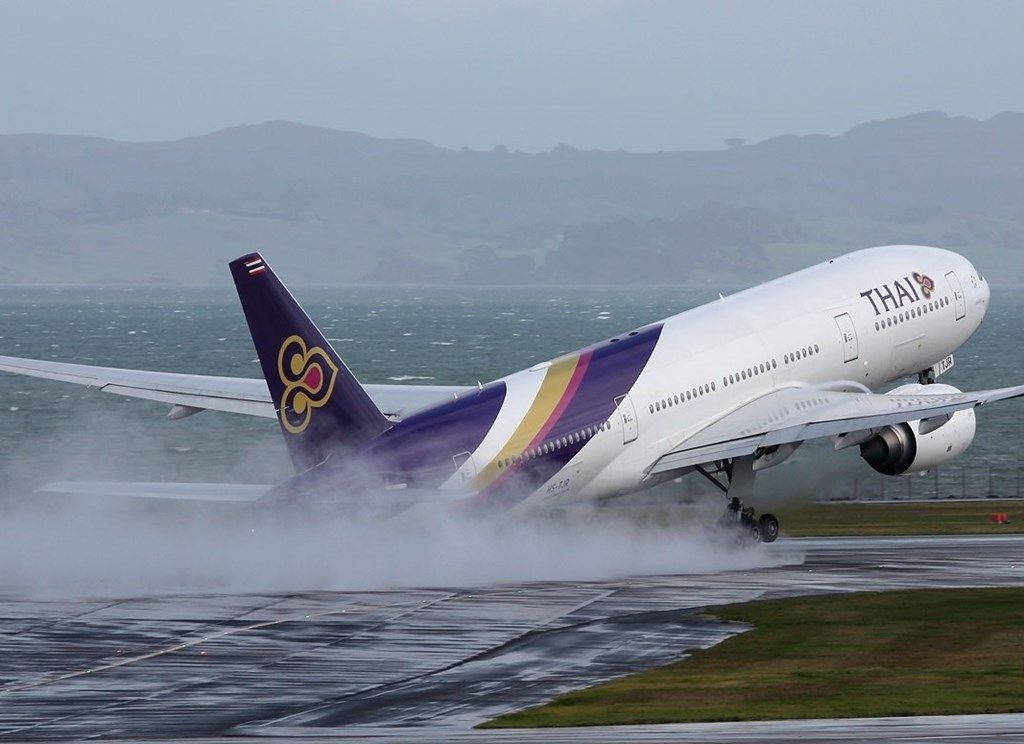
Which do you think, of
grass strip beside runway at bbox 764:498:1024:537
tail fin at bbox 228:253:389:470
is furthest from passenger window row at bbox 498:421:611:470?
grass strip beside runway at bbox 764:498:1024:537

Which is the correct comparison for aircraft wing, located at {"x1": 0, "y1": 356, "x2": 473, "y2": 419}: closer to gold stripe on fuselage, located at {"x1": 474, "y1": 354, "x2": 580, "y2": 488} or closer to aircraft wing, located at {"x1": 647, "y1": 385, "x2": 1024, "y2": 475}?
gold stripe on fuselage, located at {"x1": 474, "y1": 354, "x2": 580, "y2": 488}

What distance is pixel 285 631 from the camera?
3362 centimetres

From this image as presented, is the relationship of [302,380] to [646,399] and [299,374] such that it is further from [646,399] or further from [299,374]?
[646,399]

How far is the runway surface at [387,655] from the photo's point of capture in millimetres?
24938

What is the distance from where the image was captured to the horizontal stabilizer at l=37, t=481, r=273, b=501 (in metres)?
37.7

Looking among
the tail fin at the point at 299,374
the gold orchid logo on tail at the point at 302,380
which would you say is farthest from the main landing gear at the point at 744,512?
the gold orchid logo on tail at the point at 302,380

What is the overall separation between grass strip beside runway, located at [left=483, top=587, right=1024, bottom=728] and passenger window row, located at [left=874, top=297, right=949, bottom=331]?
13.5m

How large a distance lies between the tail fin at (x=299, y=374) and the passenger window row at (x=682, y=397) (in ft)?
27.3

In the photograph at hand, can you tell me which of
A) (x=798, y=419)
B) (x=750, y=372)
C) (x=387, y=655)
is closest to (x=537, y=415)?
(x=750, y=372)

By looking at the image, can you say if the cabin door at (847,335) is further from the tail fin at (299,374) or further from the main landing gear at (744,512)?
the tail fin at (299,374)

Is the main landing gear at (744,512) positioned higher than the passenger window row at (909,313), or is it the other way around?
the passenger window row at (909,313)

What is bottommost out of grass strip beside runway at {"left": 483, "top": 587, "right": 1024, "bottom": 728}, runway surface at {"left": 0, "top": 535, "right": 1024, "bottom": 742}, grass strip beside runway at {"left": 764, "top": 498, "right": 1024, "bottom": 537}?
grass strip beside runway at {"left": 483, "top": 587, "right": 1024, "bottom": 728}

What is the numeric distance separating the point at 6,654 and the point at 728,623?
1322cm

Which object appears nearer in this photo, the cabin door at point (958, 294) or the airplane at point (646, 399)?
the airplane at point (646, 399)
